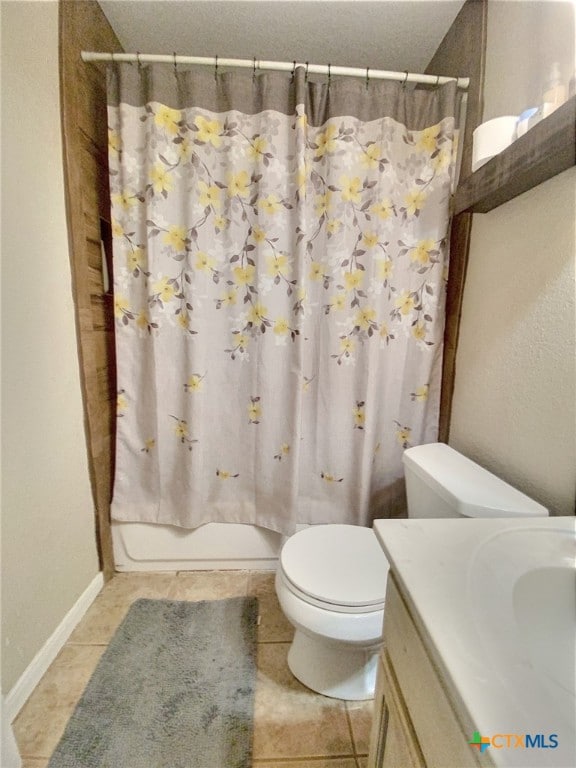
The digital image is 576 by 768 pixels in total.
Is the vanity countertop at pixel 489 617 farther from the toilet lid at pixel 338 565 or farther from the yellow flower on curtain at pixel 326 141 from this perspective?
the yellow flower on curtain at pixel 326 141

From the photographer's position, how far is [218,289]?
137 centimetres

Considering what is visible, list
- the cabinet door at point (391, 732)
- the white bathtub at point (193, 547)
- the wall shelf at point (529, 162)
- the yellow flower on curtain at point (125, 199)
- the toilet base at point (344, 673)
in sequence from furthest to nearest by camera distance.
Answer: the white bathtub at point (193, 547)
the yellow flower on curtain at point (125, 199)
the toilet base at point (344, 673)
the wall shelf at point (529, 162)
the cabinet door at point (391, 732)

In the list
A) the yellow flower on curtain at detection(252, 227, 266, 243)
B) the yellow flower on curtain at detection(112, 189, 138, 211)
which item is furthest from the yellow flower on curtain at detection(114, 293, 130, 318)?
the yellow flower on curtain at detection(252, 227, 266, 243)

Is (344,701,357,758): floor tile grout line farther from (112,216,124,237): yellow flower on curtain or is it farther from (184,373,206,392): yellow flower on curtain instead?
(112,216,124,237): yellow flower on curtain

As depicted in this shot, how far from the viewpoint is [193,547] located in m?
1.58

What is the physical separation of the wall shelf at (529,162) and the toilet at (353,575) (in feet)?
2.68

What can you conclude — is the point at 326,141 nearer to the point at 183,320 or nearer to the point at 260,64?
the point at 260,64

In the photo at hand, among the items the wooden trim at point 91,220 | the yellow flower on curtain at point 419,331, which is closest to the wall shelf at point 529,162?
the yellow flower on curtain at point 419,331

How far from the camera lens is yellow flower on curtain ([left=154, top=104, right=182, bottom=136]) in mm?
1252

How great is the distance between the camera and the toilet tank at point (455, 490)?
34.5 inches

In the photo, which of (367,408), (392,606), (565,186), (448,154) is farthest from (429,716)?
(448,154)

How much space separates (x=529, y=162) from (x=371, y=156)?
0.62 meters

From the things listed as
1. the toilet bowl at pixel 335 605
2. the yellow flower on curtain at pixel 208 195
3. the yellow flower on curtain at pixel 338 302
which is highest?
the yellow flower on curtain at pixel 208 195

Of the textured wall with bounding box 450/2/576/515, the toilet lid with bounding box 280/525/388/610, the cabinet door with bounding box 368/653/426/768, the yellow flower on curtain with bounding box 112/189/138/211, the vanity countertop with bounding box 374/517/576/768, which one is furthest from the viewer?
the yellow flower on curtain with bounding box 112/189/138/211
